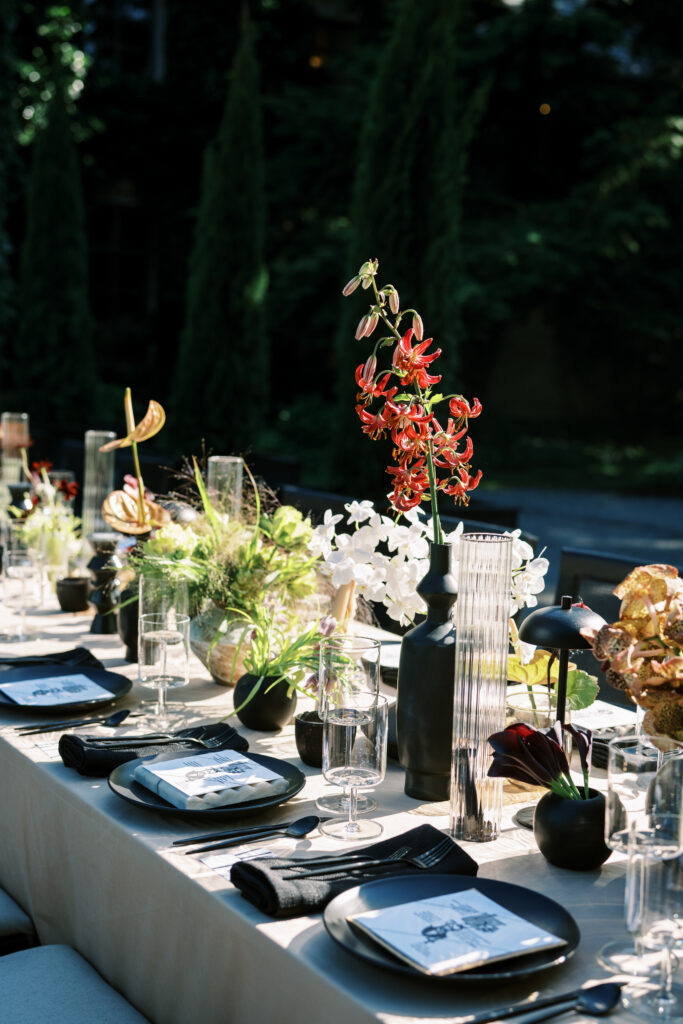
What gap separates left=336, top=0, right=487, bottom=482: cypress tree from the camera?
253 inches

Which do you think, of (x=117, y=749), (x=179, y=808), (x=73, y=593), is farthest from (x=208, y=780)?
(x=73, y=593)

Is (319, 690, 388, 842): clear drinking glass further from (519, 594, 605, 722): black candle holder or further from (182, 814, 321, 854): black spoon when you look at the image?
(519, 594, 605, 722): black candle holder

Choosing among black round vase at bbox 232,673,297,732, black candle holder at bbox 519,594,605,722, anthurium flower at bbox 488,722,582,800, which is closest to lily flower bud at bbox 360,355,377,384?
black candle holder at bbox 519,594,605,722

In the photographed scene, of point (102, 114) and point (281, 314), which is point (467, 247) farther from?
point (102, 114)

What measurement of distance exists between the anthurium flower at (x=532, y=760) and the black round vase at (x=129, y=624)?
1.10 meters

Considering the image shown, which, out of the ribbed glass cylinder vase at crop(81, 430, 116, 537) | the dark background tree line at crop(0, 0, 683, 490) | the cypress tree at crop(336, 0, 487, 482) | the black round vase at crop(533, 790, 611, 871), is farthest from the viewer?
the dark background tree line at crop(0, 0, 683, 490)

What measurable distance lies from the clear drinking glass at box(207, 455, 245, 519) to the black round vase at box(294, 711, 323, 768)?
0.78 meters

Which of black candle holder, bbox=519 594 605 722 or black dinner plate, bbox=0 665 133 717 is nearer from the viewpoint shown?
black candle holder, bbox=519 594 605 722

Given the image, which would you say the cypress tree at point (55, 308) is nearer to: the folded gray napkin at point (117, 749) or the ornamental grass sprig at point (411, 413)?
the folded gray napkin at point (117, 749)

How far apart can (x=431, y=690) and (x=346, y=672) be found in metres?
0.15

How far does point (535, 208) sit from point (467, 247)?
144 centimetres

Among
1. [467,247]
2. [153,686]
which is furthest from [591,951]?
[467,247]

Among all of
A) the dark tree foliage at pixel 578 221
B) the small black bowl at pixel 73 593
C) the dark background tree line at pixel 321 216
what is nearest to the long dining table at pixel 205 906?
the small black bowl at pixel 73 593

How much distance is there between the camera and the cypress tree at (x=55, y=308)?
34.4 ft
